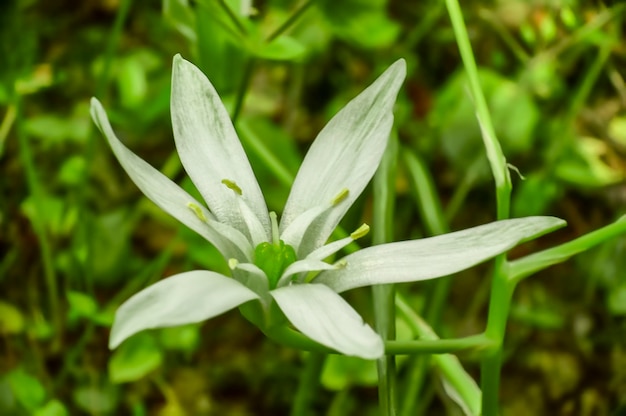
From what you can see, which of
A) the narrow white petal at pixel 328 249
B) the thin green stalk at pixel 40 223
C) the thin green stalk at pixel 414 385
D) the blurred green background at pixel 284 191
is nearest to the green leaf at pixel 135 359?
the blurred green background at pixel 284 191

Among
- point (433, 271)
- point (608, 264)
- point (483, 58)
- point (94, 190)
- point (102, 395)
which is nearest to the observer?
point (433, 271)

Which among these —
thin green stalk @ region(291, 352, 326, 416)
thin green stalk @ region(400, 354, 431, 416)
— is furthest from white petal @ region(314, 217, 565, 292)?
thin green stalk @ region(400, 354, 431, 416)

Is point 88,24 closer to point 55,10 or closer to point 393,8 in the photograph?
point 55,10

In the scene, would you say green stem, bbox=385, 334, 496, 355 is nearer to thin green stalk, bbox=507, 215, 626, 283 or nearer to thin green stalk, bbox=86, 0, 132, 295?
thin green stalk, bbox=507, 215, 626, 283

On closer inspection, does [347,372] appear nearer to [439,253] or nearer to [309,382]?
[309,382]

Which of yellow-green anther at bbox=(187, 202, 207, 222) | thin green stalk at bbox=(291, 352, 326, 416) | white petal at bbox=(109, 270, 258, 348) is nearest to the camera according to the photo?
white petal at bbox=(109, 270, 258, 348)

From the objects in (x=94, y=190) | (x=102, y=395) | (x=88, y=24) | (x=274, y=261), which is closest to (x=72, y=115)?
(x=94, y=190)

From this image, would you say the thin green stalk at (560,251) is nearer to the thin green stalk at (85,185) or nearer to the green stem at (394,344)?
the green stem at (394,344)
